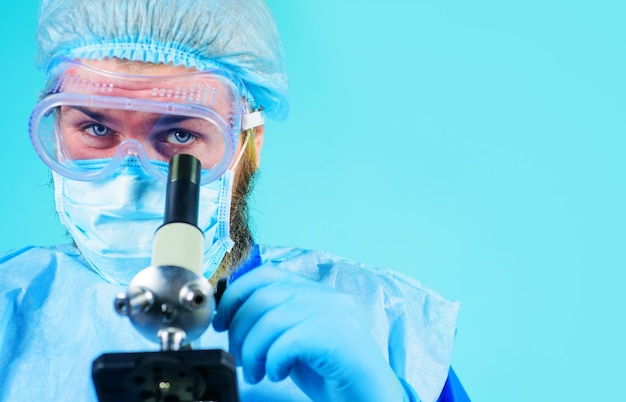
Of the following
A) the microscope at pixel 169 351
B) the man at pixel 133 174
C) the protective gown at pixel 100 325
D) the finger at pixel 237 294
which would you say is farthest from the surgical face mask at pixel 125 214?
the microscope at pixel 169 351

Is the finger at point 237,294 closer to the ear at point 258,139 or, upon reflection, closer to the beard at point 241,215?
the beard at point 241,215

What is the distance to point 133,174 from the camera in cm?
161

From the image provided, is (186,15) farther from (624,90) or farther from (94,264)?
(624,90)

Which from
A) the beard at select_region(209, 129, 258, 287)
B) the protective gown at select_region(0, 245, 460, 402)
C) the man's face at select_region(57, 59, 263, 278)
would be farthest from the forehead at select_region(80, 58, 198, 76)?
the protective gown at select_region(0, 245, 460, 402)

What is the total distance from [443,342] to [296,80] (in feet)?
4.16

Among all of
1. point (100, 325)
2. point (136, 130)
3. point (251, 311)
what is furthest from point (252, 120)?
point (251, 311)

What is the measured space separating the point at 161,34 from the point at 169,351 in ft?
3.11

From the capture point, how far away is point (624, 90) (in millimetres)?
2625

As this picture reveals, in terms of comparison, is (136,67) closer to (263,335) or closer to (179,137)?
(179,137)

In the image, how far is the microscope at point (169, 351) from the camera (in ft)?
3.01

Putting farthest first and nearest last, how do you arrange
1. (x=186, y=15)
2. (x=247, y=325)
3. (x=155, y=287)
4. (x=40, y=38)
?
(x=40, y=38), (x=186, y=15), (x=247, y=325), (x=155, y=287)

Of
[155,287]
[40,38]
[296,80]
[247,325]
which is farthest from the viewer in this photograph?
[296,80]

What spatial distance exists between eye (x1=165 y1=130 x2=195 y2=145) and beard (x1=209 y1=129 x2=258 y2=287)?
0.62 ft

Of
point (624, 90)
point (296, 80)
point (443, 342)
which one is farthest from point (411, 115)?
point (443, 342)
